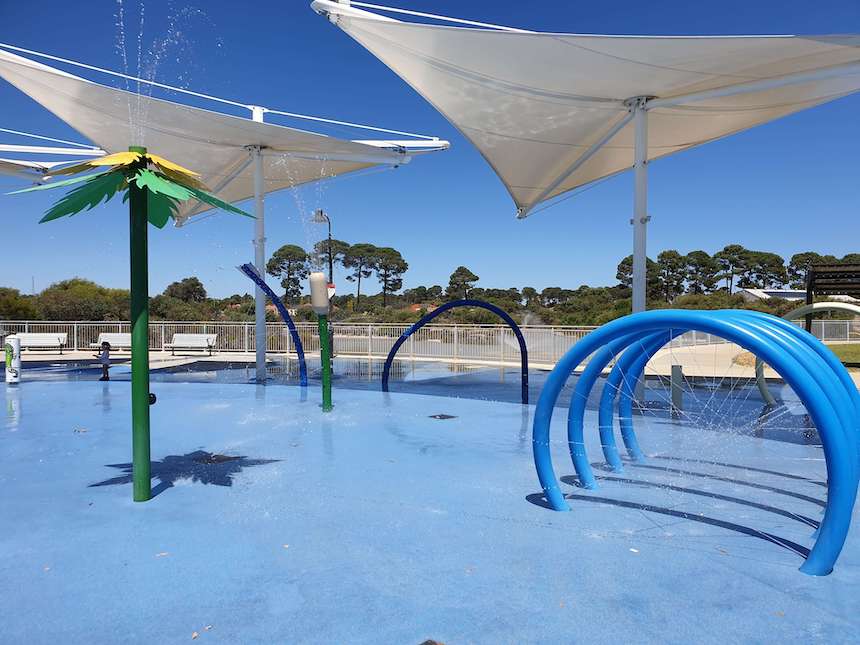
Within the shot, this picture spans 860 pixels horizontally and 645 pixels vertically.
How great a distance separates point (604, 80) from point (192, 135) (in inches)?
432

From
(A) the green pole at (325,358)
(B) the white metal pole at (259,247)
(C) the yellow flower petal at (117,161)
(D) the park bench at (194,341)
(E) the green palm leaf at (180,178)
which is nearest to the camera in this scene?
(C) the yellow flower petal at (117,161)

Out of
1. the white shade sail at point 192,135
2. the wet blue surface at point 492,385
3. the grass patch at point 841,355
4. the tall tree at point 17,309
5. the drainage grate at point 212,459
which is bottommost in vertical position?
the drainage grate at point 212,459

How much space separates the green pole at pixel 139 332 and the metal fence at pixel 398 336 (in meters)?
15.0

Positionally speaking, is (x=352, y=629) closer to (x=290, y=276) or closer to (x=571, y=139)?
(x=571, y=139)

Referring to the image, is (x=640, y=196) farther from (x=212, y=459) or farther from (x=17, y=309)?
(x=17, y=309)

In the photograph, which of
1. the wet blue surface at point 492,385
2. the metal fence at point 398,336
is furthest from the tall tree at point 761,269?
the wet blue surface at point 492,385

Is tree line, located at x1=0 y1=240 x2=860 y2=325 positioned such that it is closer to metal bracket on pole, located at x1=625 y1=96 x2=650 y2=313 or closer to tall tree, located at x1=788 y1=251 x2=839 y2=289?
tall tree, located at x1=788 y1=251 x2=839 y2=289

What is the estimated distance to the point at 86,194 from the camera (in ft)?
18.5

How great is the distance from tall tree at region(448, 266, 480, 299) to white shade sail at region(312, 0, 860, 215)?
49588 mm

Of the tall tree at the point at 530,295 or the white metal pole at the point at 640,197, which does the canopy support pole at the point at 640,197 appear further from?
the tall tree at the point at 530,295

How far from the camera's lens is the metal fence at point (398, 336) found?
20.2 m

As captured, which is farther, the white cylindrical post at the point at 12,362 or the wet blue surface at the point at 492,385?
the white cylindrical post at the point at 12,362

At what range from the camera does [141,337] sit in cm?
579

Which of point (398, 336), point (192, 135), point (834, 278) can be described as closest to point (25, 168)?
point (192, 135)
